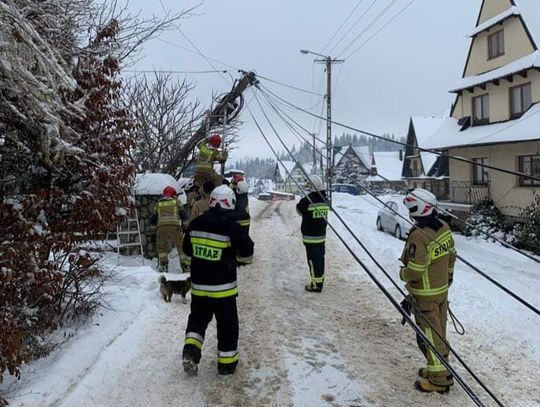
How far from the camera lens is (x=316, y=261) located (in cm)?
774

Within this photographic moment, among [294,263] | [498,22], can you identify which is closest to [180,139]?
Result: [294,263]

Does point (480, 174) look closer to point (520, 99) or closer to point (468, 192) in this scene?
point (468, 192)

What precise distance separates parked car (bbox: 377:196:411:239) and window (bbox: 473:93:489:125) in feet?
19.0

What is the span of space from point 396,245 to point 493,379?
8322 mm

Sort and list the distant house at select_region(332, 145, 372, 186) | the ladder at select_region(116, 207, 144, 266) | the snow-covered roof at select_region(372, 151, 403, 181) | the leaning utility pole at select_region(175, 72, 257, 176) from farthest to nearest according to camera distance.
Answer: the snow-covered roof at select_region(372, 151, 403, 181)
the distant house at select_region(332, 145, 372, 186)
the leaning utility pole at select_region(175, 72, 257, 176)
the ladder at select_region(116, 207, 144, 266)

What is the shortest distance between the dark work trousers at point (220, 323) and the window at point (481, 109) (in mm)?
19070

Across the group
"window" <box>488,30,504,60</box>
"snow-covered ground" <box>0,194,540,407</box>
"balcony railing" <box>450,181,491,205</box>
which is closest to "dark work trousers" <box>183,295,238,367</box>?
"snow-covered ground" <box>0,194,540,407</box>

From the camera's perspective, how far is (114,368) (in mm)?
4438

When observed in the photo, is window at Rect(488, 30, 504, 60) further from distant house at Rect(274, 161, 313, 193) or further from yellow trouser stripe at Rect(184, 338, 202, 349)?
yellow trouser stripe at Rect(184, 338, 202, 349)

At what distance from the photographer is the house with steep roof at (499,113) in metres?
17.3

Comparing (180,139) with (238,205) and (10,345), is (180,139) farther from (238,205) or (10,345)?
(10,345)

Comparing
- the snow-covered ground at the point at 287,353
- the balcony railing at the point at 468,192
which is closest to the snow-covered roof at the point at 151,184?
the snow-covered ground at the point at 287,353

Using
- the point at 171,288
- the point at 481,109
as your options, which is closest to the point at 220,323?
the point at 171,288

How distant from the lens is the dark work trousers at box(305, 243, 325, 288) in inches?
304
